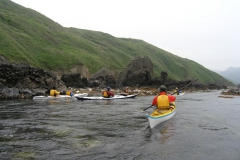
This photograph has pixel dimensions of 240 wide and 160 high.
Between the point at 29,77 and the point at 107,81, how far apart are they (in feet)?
95.2

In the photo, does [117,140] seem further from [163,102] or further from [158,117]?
[163,102]

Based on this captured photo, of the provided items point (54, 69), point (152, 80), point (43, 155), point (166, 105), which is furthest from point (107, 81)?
point (43, 155)

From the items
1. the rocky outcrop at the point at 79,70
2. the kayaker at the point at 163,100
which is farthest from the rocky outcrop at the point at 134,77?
the kayaker at the point at 163,100

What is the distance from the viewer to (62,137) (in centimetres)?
1138

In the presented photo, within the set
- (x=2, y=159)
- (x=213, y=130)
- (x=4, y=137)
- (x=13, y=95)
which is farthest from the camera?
(x=13, y=95)

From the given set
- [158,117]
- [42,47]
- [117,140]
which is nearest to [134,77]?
[42,47]

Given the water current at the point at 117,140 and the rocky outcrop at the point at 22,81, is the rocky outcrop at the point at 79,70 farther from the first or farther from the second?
the water current at the point at 117,140

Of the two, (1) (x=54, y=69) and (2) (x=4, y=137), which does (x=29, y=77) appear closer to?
(2) (x=4, y=137)

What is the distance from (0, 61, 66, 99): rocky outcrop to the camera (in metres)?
32.9

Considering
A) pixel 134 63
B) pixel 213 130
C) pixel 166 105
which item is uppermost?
pixel 134 63

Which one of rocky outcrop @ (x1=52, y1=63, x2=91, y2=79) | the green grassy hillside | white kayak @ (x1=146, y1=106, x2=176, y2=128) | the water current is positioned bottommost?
the water current

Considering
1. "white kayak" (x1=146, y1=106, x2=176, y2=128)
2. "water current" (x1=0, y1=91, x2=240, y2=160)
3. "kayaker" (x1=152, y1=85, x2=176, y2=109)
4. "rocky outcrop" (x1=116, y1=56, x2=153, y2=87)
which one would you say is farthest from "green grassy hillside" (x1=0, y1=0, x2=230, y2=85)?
"white kayak" (x1=146, y1=106, x2=176, y2=128)

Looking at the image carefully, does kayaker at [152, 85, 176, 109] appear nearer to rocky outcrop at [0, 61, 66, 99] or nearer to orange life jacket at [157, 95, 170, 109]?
orange life jacket at [157, 95, 170, 109]

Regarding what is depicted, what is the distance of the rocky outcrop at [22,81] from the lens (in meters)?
32.9
